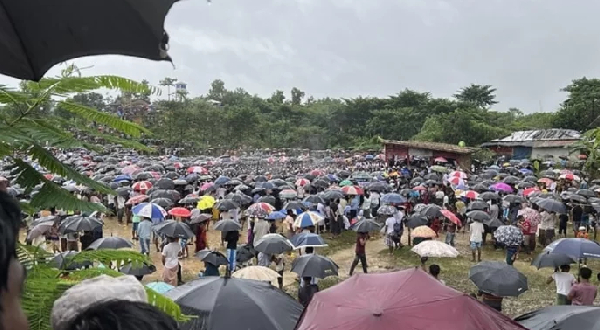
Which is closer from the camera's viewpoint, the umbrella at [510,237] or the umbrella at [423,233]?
the umbrella at [510,237]

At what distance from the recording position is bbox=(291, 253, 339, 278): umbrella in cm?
784

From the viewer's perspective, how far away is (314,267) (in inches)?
312

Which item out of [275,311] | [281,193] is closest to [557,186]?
[281,193]

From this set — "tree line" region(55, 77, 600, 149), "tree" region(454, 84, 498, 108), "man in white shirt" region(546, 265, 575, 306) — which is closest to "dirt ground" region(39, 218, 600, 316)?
"man in white shirt" region(546, 265, 575, 306)

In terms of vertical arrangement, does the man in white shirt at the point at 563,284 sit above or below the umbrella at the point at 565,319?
below

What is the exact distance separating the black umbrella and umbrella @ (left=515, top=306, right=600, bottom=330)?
227 cm

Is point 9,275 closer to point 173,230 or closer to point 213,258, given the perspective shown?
point 213,258

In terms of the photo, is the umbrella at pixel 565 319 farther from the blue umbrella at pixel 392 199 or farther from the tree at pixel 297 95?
the tree at pixel 297 95

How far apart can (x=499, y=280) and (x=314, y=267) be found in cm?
265

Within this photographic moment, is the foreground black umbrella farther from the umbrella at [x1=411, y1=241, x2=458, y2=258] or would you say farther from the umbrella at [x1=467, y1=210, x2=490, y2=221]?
the umbrella at [x1=467, y1=210, x2=490, y2=221]

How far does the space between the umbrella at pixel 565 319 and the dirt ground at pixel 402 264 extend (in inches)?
173

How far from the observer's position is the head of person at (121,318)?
127 centimetres

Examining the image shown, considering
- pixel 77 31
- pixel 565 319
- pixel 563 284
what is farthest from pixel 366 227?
pixel 77 31

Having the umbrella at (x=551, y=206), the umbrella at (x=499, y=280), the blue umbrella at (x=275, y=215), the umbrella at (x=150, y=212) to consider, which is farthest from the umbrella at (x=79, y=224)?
the umbrella at (x=551, y=206)
